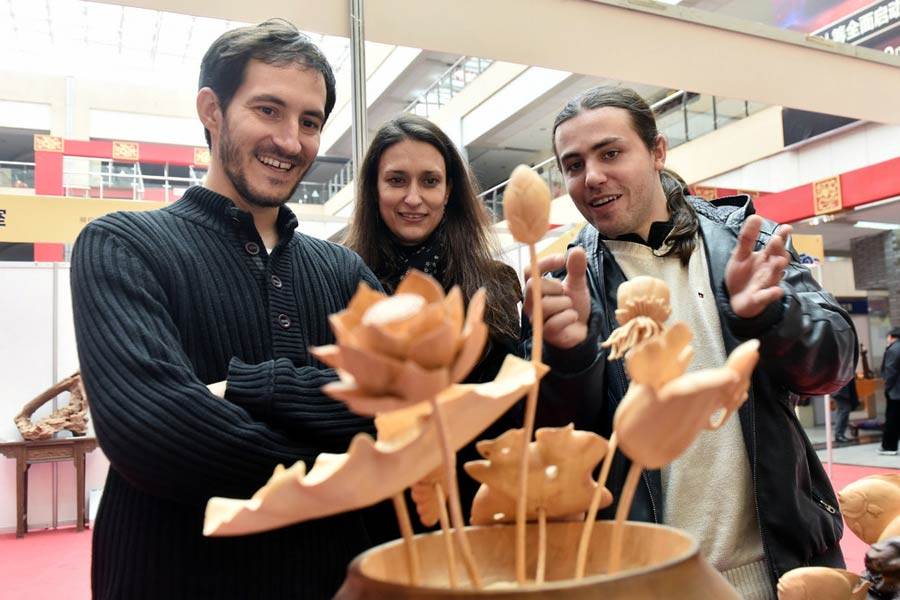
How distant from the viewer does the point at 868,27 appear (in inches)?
245

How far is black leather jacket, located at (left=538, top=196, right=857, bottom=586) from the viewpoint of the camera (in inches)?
36.5

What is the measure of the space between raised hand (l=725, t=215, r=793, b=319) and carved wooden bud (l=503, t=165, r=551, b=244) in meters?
0.42

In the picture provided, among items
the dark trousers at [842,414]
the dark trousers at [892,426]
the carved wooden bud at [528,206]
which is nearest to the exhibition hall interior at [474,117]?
the carved wooden bud at [528,206]

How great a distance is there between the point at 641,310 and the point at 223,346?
0.63 m

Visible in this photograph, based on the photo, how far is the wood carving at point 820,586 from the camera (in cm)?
58

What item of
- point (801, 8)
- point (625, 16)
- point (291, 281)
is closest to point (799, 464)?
point (291, 281)

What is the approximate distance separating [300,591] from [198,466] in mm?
235

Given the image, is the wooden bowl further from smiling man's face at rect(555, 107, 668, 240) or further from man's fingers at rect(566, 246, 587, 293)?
smiling man's face at rect(555, 107, 668, 240)

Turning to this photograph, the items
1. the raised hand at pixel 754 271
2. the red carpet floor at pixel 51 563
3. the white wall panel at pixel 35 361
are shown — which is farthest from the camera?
the white wall panel at pixel 35 361

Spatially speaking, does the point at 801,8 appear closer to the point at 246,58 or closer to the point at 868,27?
the point at 868,27

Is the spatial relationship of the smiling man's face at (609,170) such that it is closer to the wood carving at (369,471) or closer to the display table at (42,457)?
the wood carving at (369,471)

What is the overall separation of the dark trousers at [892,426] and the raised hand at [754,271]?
7652mm

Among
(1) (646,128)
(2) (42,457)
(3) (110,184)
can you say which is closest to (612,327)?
(1) (646,128)

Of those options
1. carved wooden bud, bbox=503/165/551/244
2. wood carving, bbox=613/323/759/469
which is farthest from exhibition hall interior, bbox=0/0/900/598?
wood carving, bbox=613/323/759/469
